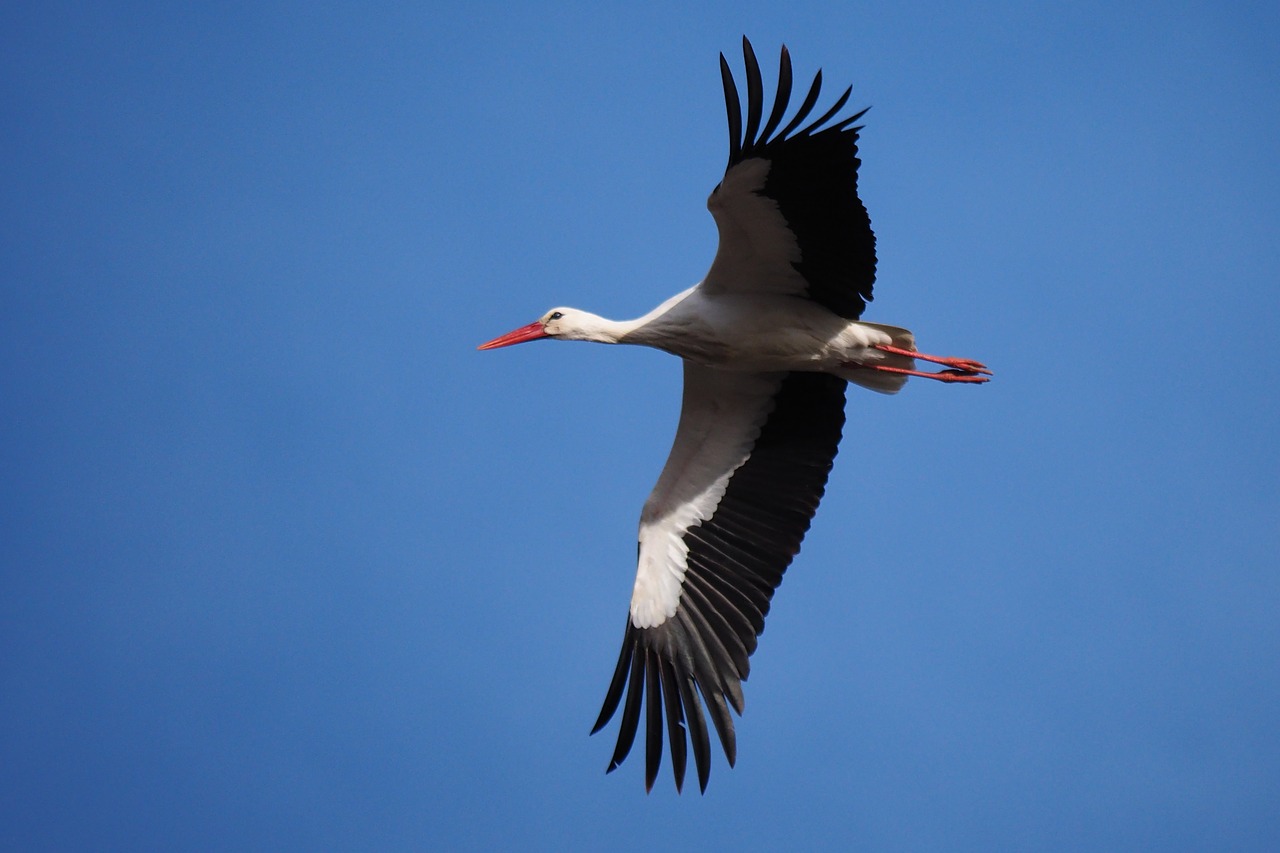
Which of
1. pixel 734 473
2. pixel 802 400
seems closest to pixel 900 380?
pixel 802 400

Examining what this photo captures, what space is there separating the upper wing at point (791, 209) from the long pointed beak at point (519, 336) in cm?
127

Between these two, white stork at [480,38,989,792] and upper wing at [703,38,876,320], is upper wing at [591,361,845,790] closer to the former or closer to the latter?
white stork at [480,38,989,792]

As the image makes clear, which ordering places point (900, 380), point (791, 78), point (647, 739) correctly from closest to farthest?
point (791, 78) → point (647, 739) → point (900, 380)

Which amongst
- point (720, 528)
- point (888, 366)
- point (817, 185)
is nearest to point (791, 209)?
point (817, 185)

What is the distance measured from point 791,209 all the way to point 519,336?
216 centimetres

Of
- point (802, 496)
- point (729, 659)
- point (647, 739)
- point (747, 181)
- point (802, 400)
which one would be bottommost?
point (647, 739)

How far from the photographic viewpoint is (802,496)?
8.70 m

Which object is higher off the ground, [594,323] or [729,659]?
[594,323]

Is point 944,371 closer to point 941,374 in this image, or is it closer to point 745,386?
point 941,374

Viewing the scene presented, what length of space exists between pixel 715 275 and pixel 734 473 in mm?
1457

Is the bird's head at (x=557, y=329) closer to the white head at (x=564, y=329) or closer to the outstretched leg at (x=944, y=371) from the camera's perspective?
the white head at (x=564, y=329)

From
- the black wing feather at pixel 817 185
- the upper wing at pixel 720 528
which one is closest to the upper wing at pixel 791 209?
the black wing feather at pixel 817 185

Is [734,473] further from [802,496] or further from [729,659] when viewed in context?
[729,659]

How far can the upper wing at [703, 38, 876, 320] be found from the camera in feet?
23.4
